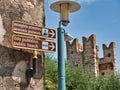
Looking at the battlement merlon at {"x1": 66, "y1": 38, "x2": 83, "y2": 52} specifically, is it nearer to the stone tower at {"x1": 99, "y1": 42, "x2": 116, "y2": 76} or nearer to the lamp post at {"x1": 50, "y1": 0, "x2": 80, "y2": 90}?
the stone tower at {"x1": 99, "y1": 42, "x2": 116, "y2": 76}

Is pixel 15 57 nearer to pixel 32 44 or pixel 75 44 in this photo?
pixel 32 44

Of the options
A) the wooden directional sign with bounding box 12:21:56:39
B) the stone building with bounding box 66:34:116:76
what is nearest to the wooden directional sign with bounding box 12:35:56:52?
the wooden directional sign with bounding box 12:21:56:39

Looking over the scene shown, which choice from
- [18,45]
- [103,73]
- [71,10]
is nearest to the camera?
[18,45]

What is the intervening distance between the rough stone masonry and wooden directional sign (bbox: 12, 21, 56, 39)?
0.59 feet

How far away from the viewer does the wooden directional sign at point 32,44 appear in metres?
6.35

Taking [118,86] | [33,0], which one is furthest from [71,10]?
[118,86]

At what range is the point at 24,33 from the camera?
643cm

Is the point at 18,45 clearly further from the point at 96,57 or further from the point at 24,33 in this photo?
the point at 96,57

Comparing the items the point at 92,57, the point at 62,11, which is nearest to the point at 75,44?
the point at 92,57

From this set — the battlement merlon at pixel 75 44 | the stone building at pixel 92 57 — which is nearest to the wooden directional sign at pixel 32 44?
the stone building at pixel 92 57

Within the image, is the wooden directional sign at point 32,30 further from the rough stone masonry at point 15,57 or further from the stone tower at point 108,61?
the stone tower at point 108,61

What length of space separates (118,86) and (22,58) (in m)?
31.3

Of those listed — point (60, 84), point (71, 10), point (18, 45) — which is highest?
point (71, 10)

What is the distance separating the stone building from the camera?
52969mm
